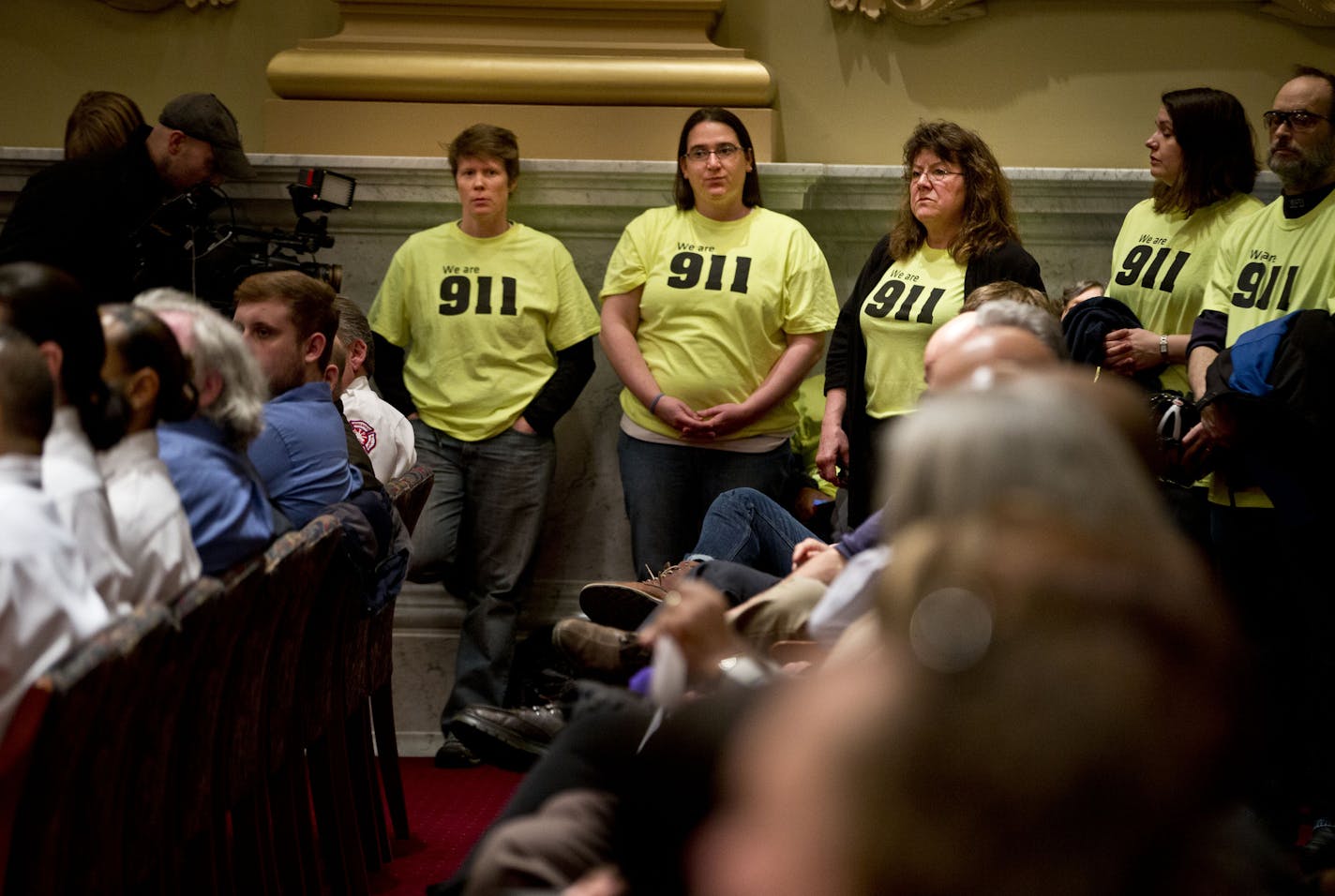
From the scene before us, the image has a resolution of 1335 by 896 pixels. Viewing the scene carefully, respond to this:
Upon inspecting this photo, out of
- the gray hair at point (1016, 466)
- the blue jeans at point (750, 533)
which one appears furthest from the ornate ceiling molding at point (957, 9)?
the gray hair at point (1016, 466)

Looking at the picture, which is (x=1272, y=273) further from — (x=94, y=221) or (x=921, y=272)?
(x=94, y=221)

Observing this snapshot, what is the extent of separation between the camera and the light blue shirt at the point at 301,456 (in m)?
3.30

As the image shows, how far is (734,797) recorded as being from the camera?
1.14 m

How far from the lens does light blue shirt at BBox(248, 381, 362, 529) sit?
3.30 metres

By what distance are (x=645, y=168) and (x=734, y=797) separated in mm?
4273

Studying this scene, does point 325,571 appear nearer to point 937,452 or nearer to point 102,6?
point 937,452

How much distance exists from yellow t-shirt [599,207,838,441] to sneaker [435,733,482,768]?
1.17 meters

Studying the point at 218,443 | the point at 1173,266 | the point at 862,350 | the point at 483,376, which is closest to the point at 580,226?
the point at 483,376

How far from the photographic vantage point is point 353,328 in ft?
15.0

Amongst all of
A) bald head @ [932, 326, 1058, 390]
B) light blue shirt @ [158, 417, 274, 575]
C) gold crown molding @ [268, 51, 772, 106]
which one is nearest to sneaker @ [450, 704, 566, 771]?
light blue shirt @ [158, 417, 274, 575]

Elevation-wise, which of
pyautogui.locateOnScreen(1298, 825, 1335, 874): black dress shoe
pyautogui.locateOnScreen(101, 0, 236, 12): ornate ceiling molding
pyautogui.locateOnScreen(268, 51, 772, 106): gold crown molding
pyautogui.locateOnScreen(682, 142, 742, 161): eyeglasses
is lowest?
pyautogui.locateOnScreen(1298, 825, 1335, 874): black dress shoe

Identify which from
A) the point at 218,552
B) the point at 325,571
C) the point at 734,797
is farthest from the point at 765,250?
the point at 734,797

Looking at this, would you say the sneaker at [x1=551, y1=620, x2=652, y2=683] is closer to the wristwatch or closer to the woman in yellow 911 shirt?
the wristwatch

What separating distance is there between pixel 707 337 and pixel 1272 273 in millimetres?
1714
